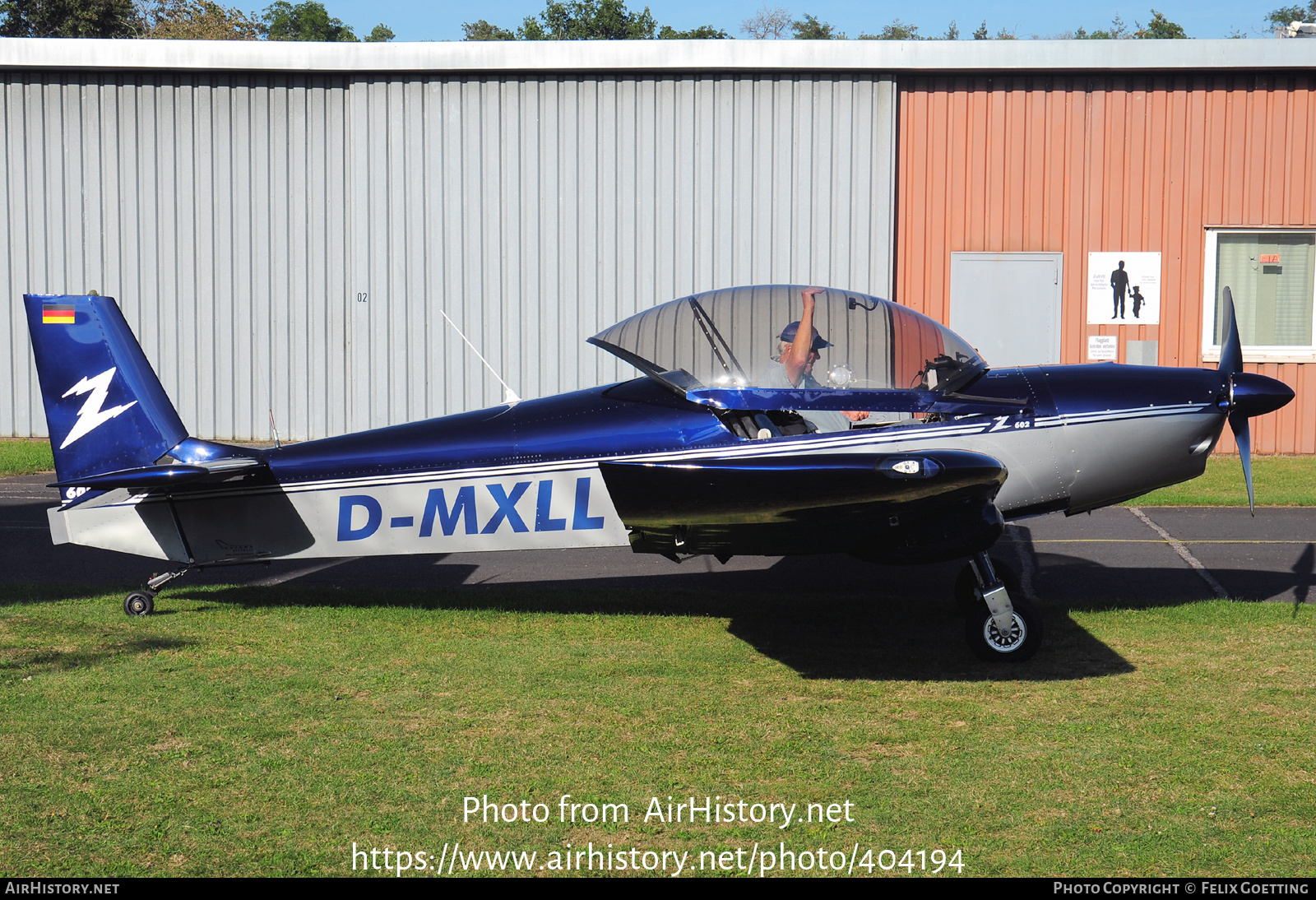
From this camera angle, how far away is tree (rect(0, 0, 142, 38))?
4366cm

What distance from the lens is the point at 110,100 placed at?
1551cm

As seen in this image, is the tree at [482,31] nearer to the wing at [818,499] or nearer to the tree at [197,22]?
the tree at [197,22]

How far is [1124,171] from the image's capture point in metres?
14.8

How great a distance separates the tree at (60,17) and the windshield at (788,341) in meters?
45.9

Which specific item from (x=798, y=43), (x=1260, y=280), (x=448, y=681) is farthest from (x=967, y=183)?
(x=448, y=681)

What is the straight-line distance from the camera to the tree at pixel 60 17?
43.7m

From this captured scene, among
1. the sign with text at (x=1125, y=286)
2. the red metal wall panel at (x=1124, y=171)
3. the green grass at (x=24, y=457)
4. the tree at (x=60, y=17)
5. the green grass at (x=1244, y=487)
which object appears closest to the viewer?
the green grass at (x=1244, y=487)

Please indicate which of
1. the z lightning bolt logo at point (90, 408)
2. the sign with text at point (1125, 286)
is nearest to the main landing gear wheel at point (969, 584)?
the z lightning bolt logo at point (90, 408)

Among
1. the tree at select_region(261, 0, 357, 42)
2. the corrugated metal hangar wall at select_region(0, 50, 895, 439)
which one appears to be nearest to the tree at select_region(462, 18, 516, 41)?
the tree at select_region(261, 0, 357, 42)

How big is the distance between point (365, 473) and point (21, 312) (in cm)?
1189

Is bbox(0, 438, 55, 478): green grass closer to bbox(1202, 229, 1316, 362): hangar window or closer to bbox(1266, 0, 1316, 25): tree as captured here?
bbox(1202, 229, 1316, 362): hangar window

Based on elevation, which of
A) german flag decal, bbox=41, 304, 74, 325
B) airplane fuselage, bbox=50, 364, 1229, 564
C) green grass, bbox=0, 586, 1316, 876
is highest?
german flag decal, bbox=41, 304, 74, 325

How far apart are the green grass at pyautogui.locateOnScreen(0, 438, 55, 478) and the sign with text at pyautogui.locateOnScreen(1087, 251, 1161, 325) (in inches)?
512
